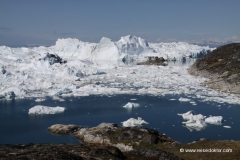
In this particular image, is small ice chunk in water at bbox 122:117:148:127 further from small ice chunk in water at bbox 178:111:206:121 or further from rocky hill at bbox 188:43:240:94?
rocky hill at bbox 188:43:240:94

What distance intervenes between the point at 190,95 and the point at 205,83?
12.6 metres

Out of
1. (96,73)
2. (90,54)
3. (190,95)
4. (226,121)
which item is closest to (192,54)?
(90,54)

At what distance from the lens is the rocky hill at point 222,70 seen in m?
53.8

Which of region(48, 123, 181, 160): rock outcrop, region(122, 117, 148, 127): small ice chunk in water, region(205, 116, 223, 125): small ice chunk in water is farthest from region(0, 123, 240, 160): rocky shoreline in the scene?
region(205, 116, 223, 125): small ice chunk in water

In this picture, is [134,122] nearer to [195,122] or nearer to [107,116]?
[107,116]

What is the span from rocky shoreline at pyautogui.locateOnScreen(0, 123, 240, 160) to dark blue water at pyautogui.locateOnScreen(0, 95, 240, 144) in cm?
224

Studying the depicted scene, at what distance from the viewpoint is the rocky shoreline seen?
12383 mm

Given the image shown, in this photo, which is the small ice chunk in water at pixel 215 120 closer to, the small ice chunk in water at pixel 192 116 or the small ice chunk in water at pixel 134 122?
the small ice chunk in water at pixel 192 116

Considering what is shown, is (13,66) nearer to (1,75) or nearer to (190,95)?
(1,75)

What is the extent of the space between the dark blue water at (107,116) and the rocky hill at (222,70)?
14462 millimetres

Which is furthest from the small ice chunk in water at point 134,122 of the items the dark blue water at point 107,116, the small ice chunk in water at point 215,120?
the small ice chunk in water at point 215,120

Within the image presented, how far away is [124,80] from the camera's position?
213ft

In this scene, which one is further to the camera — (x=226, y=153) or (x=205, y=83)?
(x=205, y=83)

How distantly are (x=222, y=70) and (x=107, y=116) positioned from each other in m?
37.6
